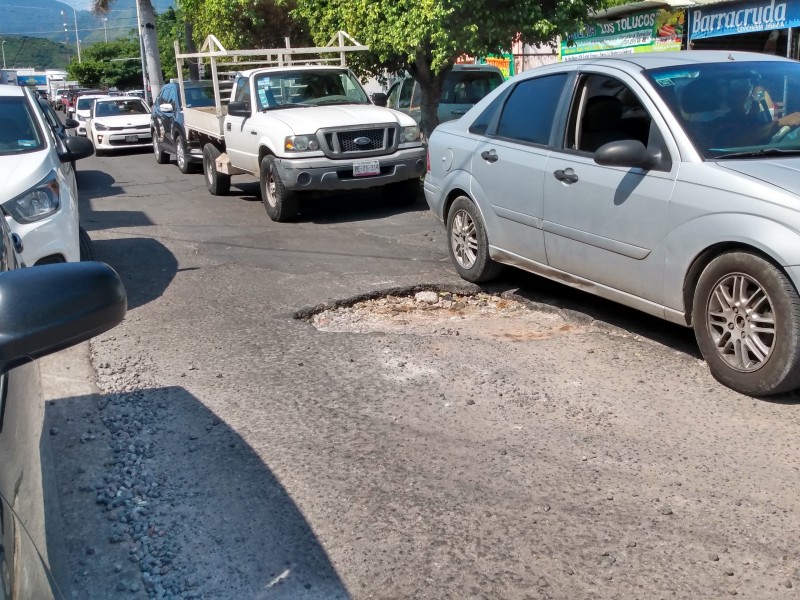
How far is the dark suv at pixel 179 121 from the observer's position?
657 inches

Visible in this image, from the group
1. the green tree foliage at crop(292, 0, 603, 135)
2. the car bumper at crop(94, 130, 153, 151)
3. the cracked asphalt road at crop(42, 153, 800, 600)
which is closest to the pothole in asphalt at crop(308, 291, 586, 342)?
the cracked asphalt road at crop(42, 153, 800, 600)

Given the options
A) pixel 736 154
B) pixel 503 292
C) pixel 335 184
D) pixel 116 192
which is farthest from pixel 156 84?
pixel 736 154

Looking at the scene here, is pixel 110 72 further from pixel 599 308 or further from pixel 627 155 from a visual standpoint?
pixel 627 155

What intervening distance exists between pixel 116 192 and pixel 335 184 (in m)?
5.56

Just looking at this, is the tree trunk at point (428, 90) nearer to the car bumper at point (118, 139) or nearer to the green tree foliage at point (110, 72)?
the car bumper at point (118, 139)

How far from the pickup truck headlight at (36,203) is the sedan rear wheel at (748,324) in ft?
15.1

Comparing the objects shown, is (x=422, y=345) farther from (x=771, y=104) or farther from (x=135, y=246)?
(x=135, y=246)

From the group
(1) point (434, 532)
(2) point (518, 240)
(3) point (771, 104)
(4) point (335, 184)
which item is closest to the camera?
(1) point (434, 532)

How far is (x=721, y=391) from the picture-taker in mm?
5160

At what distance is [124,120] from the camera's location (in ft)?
75.8

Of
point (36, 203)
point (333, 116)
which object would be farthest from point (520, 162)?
point (333, 116)

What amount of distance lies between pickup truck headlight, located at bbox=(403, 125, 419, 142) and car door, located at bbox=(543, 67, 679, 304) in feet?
17.8

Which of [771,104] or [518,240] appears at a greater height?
[771,104]

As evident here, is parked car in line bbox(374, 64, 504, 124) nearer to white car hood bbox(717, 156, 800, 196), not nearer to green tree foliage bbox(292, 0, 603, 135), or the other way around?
green tree foliage bbox(292, 0, 603, 135)
